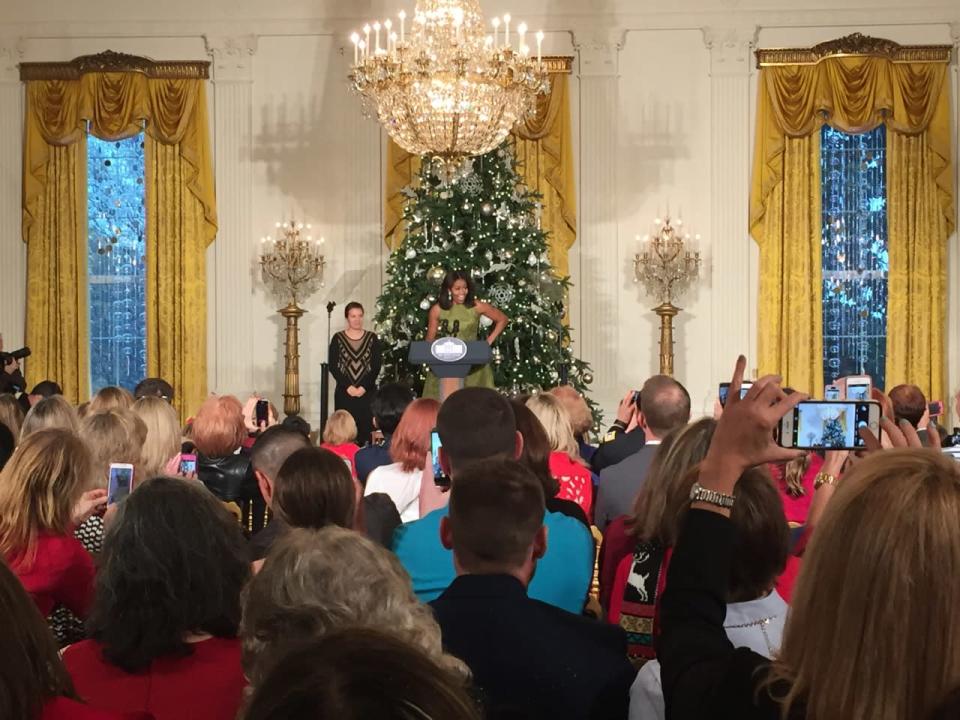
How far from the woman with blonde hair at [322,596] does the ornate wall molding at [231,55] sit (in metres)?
13.6

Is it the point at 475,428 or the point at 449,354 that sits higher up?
the point at 449,354

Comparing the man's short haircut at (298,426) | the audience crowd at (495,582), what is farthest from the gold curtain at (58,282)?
the audience crowd at (495,582)

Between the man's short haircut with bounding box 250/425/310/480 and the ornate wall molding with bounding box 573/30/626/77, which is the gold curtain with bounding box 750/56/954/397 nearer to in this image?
the ornate wall molding with bounding box 573/30/626/77

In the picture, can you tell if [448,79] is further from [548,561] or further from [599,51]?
[548,561]

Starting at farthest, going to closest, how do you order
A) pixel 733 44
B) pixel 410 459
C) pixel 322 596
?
pixel 733 44 < pixel 410 459 < pixel 322 596

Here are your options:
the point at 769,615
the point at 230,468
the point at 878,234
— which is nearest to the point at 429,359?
the point at 230,468

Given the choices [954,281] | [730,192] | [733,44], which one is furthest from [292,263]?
[954,281]

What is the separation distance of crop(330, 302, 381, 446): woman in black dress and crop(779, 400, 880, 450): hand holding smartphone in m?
10.2

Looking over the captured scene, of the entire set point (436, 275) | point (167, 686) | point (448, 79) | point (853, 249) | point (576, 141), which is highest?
point (576, 141)

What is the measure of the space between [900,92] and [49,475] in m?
12.8

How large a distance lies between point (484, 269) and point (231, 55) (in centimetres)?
436

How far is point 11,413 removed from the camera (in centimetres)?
686

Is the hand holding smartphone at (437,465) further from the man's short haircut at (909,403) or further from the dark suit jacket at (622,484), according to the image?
the man's short haircut at (909,403)

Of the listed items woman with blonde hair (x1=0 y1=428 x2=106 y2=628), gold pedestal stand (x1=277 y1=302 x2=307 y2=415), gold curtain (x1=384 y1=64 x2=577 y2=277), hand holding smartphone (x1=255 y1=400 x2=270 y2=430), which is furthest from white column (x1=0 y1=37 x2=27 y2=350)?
woman with blonde hair (x1=0 y1=428 x2=106 y2=628)
